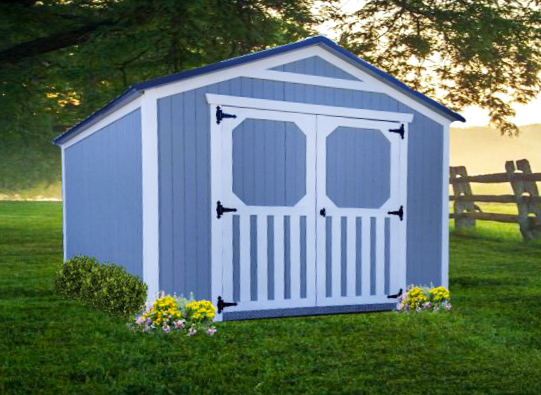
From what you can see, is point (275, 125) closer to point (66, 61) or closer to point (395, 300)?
point (395, 300)

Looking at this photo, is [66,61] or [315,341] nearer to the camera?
[315,341]

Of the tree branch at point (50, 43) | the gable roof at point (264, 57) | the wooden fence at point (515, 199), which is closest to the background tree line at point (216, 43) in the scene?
the tree branch at point (50, 43)

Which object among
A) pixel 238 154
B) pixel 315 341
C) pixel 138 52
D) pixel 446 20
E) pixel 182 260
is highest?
pixel 446 20

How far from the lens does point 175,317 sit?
7.59 m

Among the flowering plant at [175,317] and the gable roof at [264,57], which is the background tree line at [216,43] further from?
the flowering plant at [175,317]

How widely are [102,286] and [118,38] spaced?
7.02 meters

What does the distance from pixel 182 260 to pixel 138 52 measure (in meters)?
7.98

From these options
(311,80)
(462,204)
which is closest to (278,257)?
(311,80)

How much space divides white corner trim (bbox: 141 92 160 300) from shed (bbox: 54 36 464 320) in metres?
0.01

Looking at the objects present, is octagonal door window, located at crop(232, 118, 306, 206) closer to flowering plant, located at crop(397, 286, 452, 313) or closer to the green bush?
the green bush

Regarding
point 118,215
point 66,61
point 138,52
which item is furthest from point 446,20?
point 118,215

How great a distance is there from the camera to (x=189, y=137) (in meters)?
8.05

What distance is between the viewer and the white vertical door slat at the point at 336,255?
904 cm

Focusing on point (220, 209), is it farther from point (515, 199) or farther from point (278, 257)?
point (515, 199)
